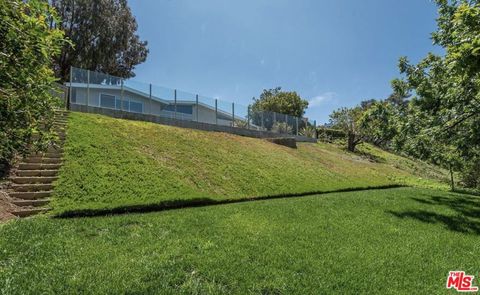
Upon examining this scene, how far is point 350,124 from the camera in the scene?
1457 inches

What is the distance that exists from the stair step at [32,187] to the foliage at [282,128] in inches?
881

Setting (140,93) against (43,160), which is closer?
(43,160)

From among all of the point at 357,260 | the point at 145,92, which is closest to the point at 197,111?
the point at 145,92

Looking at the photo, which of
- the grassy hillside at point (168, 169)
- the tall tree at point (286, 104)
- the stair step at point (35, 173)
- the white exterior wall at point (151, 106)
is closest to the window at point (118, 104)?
the white exterior wall at point (151, 106)

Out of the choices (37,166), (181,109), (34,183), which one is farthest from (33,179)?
(181,109)

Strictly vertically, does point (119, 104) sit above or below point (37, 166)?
above

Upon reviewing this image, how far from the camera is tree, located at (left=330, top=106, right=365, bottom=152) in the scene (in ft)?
115

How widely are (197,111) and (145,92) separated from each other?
13.0 ft

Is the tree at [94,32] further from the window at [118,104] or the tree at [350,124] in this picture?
the tree at [350,124]

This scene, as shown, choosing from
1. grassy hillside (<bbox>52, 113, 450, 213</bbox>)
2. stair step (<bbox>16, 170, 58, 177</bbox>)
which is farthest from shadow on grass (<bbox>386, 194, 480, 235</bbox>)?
stair step (<bbox>16, 170, 58, 177</bbox>)

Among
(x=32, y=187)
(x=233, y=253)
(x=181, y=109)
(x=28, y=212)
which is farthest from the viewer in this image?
(x=181, y=109)

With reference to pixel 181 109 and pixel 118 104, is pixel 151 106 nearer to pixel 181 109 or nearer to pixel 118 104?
pixel 118 104

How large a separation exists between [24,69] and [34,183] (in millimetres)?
7702

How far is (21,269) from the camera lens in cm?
496
